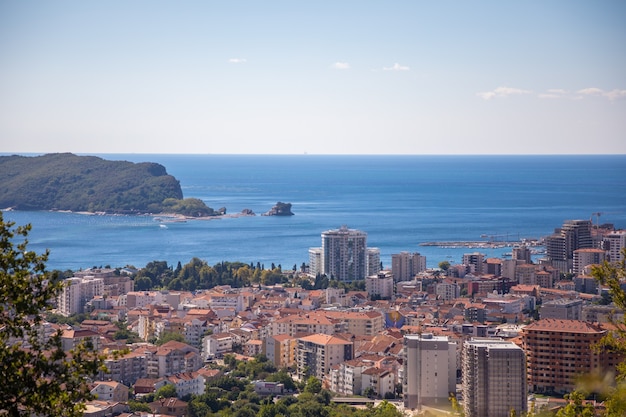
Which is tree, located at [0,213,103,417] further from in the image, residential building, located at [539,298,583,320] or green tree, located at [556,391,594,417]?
residential building, located at [539,298,583,320]

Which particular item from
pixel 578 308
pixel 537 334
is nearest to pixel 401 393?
pixel 537 334

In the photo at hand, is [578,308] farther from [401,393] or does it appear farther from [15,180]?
[15,180]

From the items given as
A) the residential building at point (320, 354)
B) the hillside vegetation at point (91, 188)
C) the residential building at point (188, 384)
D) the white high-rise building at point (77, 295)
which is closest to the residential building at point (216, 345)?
the residential building at point (320, 354)

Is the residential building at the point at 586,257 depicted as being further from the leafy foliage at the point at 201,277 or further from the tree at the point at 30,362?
the tree at the point at 30,362

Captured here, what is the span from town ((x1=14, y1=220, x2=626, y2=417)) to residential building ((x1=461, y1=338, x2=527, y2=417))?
0.04 ft

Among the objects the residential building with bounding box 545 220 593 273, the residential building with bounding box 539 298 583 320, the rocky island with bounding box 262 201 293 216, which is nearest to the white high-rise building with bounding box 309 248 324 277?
the residential building with bounding box 545 220 593 273

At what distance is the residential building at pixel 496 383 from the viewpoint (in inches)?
365

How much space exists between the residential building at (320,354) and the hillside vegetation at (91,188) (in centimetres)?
2472

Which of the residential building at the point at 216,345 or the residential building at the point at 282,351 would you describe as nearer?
the residential building at the point at 282,351

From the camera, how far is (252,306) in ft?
52.9

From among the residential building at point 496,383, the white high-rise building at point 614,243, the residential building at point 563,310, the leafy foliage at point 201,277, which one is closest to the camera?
the residential building at point 496,383

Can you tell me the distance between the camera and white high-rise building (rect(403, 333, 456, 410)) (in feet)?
33.4

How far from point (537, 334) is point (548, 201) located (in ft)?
100

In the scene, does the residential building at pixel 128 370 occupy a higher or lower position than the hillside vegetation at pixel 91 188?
lower
